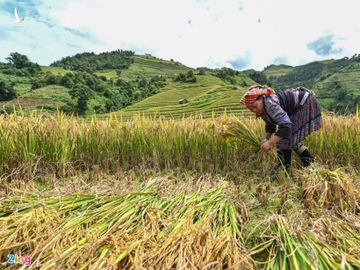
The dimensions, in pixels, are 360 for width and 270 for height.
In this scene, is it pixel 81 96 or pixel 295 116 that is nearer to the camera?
pixel 295 116

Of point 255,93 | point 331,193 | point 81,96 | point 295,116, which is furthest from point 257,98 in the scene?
point 81,96

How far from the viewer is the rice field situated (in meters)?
1.55

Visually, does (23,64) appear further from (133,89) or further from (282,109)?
(282,109)

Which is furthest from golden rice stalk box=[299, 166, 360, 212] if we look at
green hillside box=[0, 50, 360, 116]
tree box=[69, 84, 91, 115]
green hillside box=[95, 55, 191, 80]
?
green hillside box=[95, 55, 191, 80]

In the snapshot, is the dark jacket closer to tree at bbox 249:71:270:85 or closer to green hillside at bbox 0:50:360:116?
green hillside at bbox 0:50:360:116

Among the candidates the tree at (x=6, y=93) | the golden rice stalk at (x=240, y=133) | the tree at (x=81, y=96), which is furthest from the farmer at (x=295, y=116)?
the tree at (x=6, y=93)

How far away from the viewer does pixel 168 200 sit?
7.27 ft

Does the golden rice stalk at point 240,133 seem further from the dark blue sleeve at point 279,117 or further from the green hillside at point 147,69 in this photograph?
the green hillside at point 147,69

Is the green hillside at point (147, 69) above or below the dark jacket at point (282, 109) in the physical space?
above

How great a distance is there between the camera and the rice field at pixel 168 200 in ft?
5.10

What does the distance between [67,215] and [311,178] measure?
1.98 m

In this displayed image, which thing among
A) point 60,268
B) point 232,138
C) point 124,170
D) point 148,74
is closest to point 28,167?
point 124,170

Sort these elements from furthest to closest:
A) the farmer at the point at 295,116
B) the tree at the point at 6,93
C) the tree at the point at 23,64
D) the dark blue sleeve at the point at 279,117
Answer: the tree at the point at 23,64 → the tree at the point at 6,93 → the farmer at the point at 295,116 → the dark blue sleeve at the point at 279,117

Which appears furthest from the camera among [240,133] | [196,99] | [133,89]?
[133,89]
